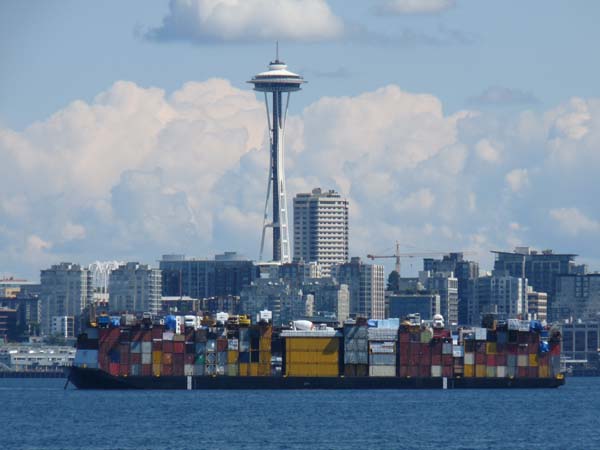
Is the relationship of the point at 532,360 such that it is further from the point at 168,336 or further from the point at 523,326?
the point at 168,336

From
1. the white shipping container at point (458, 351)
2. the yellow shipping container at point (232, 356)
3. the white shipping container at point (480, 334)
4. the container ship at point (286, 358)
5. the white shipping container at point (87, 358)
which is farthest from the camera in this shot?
the white shipping container at point (480, 334)

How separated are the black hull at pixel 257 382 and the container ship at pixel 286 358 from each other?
0.09 meters

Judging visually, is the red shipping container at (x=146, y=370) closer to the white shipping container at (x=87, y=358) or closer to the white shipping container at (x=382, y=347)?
the white shipping container at (x=87, y=358)

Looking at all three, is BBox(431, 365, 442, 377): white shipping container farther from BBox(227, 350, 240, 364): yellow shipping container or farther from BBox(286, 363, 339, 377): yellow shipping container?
BBox(227, 350, 240, 364): yellow shipping container

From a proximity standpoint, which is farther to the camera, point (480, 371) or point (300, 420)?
point (480, 371)

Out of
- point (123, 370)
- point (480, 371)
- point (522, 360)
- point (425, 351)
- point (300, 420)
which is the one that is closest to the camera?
point (300, 420)

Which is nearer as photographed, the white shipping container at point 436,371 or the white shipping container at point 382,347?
the white shipping container at point 382,347

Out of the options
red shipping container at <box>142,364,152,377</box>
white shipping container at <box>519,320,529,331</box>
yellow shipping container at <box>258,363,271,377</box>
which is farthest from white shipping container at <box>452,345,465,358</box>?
red shipping container at <box>142,364,152,377</box>

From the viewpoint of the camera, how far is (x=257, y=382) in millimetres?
182625

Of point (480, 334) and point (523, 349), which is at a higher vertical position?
point (480, 334)

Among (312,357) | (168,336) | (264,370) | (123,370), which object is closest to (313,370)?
(312,357)

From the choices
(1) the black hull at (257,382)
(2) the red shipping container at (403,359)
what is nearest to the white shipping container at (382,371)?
(1) the black hull at (257,382)

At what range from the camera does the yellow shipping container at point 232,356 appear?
183250mm

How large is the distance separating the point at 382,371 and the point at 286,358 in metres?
8.82
